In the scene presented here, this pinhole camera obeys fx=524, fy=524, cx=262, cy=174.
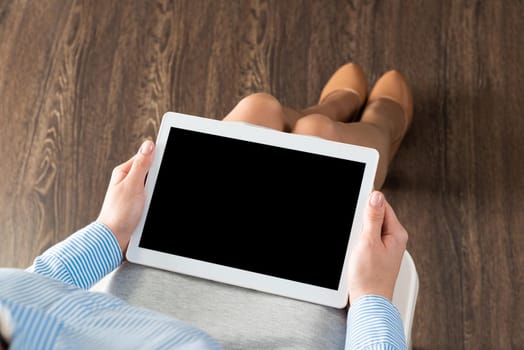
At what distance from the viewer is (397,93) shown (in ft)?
4.04

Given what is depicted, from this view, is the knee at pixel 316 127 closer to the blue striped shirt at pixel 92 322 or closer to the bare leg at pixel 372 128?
the bare leg at pixel 372 128

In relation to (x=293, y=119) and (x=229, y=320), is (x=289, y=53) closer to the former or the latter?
(x=293, y=119)

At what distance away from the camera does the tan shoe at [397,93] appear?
123 cm

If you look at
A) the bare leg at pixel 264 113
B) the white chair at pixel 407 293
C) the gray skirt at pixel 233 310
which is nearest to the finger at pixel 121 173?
the gray skirt at pixel 233 310

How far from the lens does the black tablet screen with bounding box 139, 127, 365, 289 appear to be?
2.35 ft

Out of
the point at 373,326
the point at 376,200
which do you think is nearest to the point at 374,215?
the point at 376,200

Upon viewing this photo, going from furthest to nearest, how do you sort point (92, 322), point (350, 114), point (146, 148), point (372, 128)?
point (350, 114)
point (372, 128)
point (146, 148)
point (92, 322)

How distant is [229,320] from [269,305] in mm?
57

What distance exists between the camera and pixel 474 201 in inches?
47.4

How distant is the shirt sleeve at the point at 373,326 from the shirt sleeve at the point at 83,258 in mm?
327

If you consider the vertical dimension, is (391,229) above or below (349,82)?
below

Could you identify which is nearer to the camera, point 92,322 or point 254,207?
point 92,322

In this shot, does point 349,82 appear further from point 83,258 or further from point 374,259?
point 83,258

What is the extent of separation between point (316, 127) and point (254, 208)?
9.7 inches
